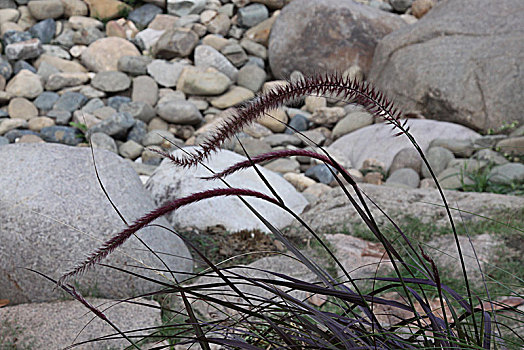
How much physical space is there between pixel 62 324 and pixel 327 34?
301 inches

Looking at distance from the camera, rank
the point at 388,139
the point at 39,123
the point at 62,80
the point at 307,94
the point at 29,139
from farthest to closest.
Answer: the point at 62,80, the point at 39,123, the point at 29,139, the point at 388,139, the point at 307,94

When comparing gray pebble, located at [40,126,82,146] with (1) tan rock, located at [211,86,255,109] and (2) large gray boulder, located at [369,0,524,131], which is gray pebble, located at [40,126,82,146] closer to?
(1) tan rock, located at [211,86,255,109]

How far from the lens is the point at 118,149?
7.55 meters

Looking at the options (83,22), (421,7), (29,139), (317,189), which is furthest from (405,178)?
(83,22)

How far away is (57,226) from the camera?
2.65 meters

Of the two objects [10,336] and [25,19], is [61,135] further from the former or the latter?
[10,336]

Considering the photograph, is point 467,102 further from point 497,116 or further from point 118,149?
point 118,149

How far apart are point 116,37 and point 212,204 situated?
270 inches

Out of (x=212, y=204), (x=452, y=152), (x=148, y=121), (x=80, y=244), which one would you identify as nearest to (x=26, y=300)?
(x=80, y=244)

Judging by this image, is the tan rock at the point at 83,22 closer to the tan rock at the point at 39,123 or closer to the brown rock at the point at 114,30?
the brown rock at the point at 114,30

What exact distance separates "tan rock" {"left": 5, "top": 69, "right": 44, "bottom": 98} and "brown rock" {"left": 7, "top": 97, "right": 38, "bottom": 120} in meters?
0.26

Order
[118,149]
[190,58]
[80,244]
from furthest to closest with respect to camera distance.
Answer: [190,58], [118,149], [80,244]

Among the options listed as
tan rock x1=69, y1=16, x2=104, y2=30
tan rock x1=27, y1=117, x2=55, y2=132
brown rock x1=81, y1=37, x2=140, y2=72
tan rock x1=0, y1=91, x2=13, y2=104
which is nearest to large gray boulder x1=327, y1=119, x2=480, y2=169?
tan rock x1=27, y1=117, x2=55, y2=132

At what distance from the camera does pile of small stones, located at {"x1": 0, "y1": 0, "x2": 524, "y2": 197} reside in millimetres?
7445
